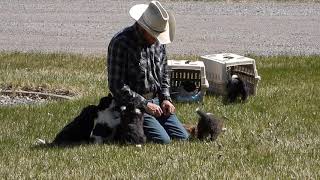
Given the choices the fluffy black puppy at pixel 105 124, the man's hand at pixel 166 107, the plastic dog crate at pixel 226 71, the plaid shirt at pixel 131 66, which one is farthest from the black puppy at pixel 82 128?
the plastic dog crate at pixel 226 71

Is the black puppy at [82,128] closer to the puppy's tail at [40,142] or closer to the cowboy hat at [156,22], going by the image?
the puppy's tail at [40,142]

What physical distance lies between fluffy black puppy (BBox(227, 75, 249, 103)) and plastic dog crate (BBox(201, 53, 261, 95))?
0.56 ft

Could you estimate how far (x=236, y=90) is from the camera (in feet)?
30.9

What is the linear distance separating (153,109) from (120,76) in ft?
1.35

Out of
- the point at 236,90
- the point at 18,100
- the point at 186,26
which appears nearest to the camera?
the point at 236,90

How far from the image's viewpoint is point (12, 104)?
9.45 meters

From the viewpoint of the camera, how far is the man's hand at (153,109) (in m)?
7.39

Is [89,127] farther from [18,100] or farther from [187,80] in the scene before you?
[18,100]

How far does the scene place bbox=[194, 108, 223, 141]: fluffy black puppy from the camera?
7.52 meters

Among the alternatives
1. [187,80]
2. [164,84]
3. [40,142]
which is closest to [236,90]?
[187,80]

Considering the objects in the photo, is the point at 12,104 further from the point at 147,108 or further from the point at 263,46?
the point at 263,46

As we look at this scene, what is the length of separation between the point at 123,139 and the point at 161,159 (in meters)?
0.72

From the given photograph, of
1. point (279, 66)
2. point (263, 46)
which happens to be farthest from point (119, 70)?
point (263, 46)

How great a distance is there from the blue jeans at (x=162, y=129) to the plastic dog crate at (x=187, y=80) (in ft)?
5.22
